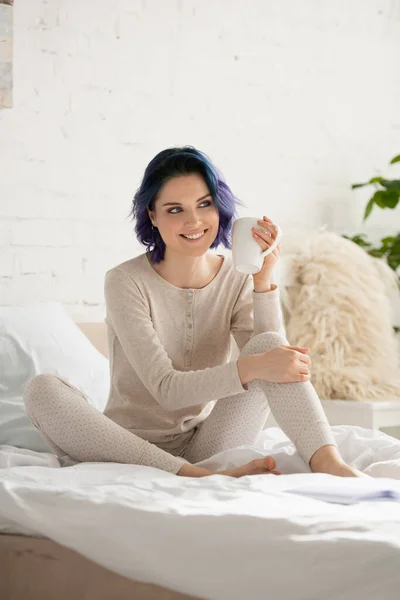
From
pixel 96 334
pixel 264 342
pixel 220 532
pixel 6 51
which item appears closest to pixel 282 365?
pixel 264 342

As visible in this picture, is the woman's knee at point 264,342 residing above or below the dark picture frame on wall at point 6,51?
below

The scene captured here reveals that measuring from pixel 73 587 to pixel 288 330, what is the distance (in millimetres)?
1814

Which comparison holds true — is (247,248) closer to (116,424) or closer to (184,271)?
(184,271)

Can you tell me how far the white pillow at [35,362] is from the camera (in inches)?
91.5

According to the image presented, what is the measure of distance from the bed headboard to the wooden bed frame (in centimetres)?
137

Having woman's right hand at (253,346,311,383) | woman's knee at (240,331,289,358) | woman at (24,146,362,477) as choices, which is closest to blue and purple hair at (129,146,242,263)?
woman at (24,146,362,477)

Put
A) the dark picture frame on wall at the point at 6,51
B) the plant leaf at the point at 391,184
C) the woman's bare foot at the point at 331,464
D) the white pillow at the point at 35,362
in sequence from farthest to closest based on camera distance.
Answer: the plant leaf at the point at 391,184 < the dark picture frame on wall at the point at 6,51 < the white pillow at the point at 35,362 < the woman's bare foot at the point at 331,464

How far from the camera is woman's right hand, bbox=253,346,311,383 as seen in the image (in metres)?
1.96

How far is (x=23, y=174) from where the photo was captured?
293cm

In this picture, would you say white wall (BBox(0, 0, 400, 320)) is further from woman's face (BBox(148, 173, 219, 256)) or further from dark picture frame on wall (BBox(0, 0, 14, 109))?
woman's face (BBox(148, 173, 219, 256))

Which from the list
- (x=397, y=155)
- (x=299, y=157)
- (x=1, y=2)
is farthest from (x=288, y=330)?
(x=1, y=2)

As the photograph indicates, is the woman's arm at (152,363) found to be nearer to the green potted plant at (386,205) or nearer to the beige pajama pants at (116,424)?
the beige pajama pants at (116,424)

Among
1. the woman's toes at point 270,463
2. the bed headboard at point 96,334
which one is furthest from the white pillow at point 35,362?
the woman's toes at point 270,463

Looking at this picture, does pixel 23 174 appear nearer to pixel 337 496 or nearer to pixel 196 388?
pixel 196 388
